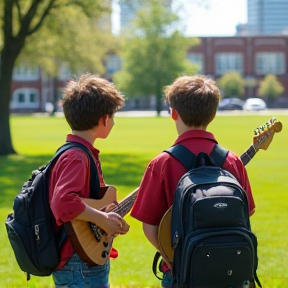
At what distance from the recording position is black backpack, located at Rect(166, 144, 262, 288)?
3322mm

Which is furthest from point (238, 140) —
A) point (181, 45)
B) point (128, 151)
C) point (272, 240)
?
point (181, 45)

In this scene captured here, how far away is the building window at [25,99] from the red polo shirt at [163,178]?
92739 mm

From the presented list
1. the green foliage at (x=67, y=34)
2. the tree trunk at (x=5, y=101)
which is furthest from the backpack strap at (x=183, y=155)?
the green foliage at (x=67, y=34)

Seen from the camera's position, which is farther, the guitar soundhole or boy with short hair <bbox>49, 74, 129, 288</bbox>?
the guitar soundhole

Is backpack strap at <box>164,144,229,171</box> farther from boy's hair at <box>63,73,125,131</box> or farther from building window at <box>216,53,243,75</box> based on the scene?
building window at <box>216,53,243,75</box>

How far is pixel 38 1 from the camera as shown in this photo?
2259cm

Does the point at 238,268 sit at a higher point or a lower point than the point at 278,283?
higher

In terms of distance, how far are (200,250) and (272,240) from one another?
5.47 m

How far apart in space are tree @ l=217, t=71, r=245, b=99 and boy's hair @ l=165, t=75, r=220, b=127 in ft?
284

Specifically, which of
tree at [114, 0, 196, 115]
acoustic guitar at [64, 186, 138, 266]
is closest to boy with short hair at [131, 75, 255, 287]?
acoustic guitar at [64, 186, 138, 266]

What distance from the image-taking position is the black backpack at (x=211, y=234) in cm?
332

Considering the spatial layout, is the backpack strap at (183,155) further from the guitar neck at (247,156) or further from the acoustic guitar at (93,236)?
the guitar neck at (247,156)

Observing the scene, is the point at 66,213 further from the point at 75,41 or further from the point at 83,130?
the point at 75,41

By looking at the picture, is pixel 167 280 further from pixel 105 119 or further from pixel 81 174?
pixel 105 119
